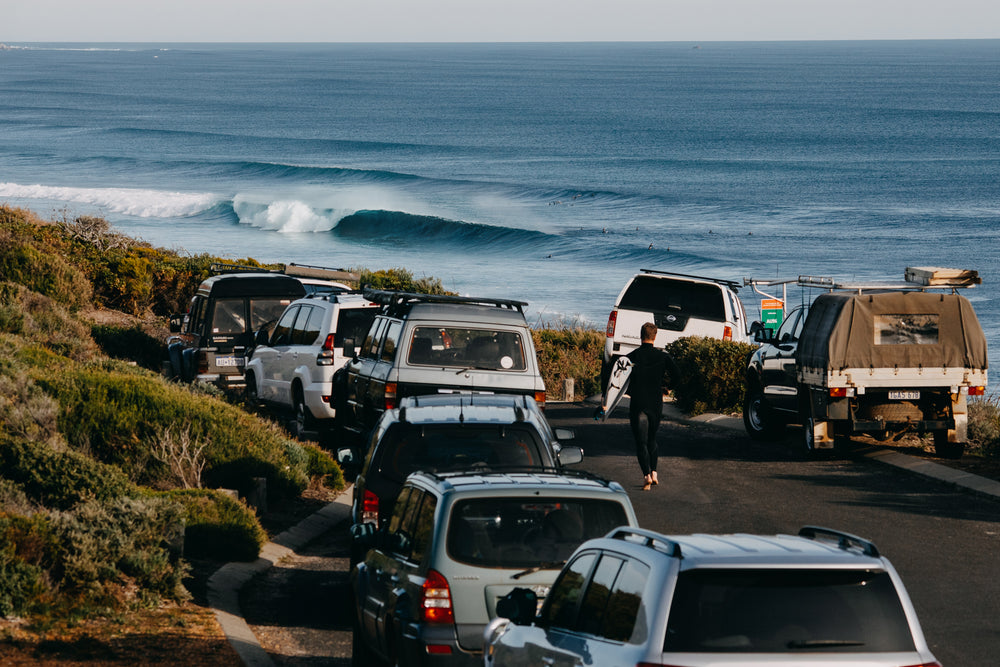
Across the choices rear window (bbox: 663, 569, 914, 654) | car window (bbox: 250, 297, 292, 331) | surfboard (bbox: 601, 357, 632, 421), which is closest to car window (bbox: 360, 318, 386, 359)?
→ surfboard (bbox: 601, 357, 632, 421)

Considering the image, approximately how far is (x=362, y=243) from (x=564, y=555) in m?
65.8

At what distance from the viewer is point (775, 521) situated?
1316cm

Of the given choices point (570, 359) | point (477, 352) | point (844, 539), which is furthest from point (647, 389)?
point (570, 359)

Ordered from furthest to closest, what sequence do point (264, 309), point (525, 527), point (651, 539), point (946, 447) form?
point (264, 309), point (946, 447), point (525, 527), point (651, 539)

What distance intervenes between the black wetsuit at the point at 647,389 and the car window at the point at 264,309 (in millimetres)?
8139

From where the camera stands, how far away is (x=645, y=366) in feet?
47.3

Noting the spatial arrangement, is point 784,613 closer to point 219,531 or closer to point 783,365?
point 219,531

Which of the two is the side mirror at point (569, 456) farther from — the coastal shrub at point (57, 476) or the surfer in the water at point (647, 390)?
the surfer in the water at point (647, 390)

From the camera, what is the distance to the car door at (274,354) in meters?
18.6

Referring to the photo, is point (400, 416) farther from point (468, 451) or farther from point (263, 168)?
point (263, 168)

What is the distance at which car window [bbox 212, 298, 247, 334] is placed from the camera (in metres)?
20.8

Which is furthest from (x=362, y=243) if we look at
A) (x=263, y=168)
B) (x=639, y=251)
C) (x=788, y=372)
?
(x=788, y=372)

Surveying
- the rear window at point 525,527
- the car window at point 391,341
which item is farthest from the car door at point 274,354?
the rear window at point 525,527

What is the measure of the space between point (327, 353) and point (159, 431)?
3606 mm
